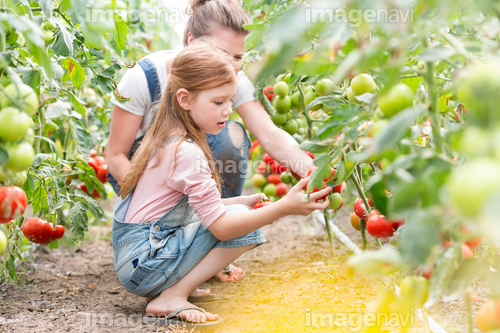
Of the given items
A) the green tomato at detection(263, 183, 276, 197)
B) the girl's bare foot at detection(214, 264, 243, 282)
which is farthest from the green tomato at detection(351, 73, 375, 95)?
the green tomato at detection(263, 183, 276, 197)

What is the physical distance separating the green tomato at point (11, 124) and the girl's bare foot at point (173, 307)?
82cm

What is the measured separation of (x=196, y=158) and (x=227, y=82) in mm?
271

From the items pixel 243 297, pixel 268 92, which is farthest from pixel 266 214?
pixel 268 92

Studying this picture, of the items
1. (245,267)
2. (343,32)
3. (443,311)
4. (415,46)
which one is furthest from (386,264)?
(245,267)

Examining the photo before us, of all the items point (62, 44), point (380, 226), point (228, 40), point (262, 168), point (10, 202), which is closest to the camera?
point (10, 202)

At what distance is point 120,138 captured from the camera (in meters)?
1.66

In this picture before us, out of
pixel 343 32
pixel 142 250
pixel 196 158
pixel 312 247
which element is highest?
pixel 343 32

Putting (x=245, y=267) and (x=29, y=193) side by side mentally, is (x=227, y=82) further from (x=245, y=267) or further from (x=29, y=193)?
(x=245, y=267)

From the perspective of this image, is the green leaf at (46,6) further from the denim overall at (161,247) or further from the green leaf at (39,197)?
the denim overall at (161,247)

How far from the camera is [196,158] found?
1.35 m

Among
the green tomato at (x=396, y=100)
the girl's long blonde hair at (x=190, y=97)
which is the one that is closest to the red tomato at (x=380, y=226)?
the green tomato at (x=396, y=100)

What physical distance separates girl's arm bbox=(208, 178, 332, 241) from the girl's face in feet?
1.07

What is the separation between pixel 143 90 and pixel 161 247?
622 millimetres

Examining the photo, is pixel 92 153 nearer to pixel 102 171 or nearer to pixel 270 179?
pixel 102 171
